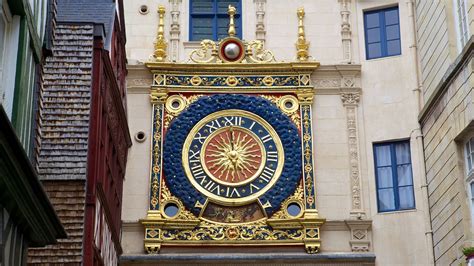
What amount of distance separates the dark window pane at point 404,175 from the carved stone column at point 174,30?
17.5ft

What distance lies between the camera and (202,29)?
69.3 feet

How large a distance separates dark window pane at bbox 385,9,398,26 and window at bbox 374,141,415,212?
110 inches

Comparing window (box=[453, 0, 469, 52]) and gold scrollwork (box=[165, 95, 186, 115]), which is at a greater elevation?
window (box=[453, 0, 469, 52])

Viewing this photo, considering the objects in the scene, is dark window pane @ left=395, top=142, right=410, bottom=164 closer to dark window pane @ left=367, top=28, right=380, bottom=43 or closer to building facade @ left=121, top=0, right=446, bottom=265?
building facade @ left=121, top=0, right=446, bottom=265

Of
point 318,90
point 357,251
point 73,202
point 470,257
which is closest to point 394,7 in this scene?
point 318,90

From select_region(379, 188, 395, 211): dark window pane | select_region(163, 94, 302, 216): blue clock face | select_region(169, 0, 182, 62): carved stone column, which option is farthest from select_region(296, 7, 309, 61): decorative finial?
select_region(379, 188, 395, 211): dark window pane

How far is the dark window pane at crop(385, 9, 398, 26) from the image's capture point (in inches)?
820

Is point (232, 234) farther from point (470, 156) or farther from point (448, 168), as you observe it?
point (470, 156)

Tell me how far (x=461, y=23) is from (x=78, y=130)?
754 centimetres

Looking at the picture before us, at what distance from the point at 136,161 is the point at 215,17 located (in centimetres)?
385

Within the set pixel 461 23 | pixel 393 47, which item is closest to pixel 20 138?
pixel 461 23

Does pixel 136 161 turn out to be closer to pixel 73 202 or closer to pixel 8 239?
pixel 73 202

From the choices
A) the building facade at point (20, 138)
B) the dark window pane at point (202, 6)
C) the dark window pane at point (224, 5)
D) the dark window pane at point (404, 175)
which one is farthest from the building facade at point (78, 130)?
the dark window pane at point (404, 175)

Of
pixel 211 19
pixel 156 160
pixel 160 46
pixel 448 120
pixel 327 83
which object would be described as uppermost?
pixel 211 19
